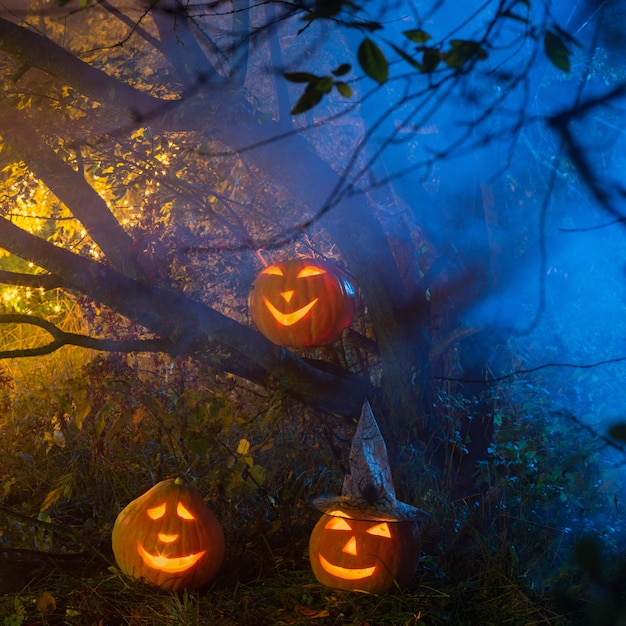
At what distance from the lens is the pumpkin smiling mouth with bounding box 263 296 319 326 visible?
286 cm

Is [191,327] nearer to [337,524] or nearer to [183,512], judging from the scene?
[183,512]

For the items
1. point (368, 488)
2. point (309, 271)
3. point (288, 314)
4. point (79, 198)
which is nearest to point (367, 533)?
point (368, 488)

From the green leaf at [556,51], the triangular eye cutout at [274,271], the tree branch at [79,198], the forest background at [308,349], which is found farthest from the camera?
the tree branch at [79,198]

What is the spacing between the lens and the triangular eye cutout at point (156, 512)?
2607mm

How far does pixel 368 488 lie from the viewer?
8.46ft

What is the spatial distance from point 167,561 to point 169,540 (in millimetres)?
76

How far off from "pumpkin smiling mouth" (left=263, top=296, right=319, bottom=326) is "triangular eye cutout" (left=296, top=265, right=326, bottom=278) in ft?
0.33

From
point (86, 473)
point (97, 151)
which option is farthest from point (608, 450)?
point (97, 151)

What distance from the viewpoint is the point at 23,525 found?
3201 millimetres

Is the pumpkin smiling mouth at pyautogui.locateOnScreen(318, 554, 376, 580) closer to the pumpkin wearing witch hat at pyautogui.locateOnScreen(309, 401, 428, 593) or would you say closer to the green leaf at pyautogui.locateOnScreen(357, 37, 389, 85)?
the pumpkin wearing witch hat at pyautogui.locateOnScreen(309, 401, 428, 593)

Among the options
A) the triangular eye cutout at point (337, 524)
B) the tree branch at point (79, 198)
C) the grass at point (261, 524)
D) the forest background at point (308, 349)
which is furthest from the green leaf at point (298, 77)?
the tree branch at point (79, 198)

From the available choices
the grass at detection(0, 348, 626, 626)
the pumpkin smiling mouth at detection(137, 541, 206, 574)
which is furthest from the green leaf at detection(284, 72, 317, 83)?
the pumpkin smiling mouth at detection(137, 541, 206, 574)

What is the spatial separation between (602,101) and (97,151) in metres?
2.90

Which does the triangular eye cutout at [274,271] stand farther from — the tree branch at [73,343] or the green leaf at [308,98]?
the green leaf at [308,98]
